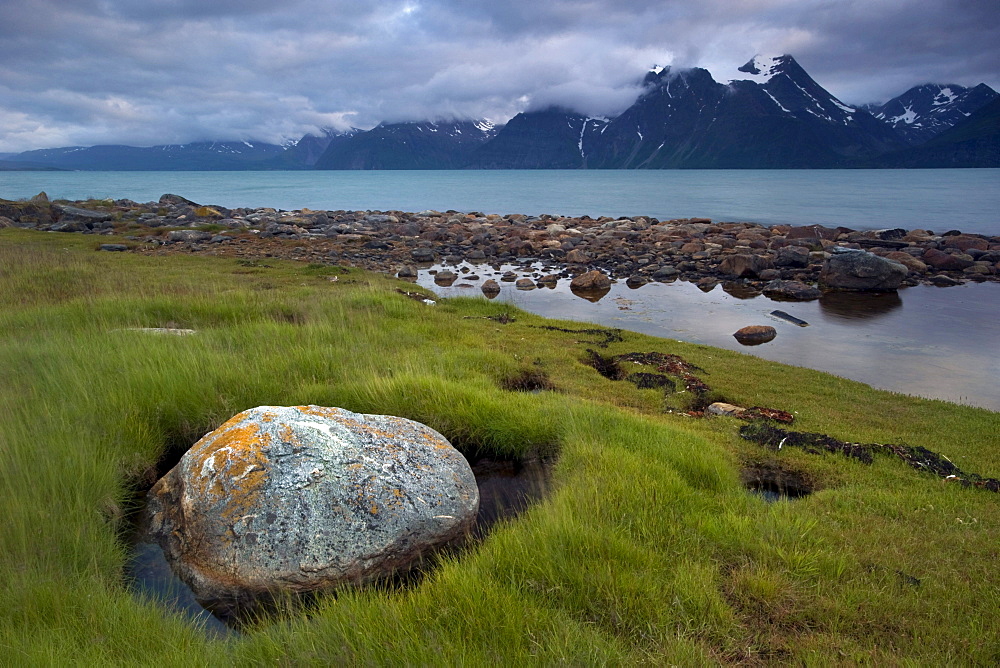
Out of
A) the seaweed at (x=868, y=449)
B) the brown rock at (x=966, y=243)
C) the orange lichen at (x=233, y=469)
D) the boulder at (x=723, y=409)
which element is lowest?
the boulder at (x=723, y=409)

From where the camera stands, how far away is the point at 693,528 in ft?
14.8

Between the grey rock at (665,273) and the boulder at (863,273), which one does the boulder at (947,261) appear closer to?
the boulder at (863,273)

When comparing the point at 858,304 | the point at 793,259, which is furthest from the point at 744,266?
the point at 858,304

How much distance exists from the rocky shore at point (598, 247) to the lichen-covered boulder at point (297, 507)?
21191 mm

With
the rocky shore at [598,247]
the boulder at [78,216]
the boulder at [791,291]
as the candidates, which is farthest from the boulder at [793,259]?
the boulder at [78,216]

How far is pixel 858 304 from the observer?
822 inches

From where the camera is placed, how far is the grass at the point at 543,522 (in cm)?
332

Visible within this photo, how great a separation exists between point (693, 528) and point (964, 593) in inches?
74.6

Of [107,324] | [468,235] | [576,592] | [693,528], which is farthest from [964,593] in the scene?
[468,235]

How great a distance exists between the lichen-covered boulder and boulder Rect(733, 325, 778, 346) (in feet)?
42.7

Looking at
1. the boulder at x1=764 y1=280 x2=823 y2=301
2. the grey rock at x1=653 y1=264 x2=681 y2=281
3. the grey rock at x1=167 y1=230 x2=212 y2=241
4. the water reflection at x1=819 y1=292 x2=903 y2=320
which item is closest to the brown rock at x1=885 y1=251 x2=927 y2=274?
the water reflection at x1=819 y1=292 x2=903 y2=320

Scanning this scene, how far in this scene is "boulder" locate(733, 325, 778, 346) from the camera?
52.0ft

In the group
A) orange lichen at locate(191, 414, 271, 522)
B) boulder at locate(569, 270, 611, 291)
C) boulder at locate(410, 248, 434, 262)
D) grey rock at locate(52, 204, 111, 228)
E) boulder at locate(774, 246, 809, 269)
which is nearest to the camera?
orange lichen at locate(191, 414, 271, 522)

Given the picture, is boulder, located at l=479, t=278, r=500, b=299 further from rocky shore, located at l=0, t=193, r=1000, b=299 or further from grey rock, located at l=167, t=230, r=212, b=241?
grey rock, located at l=167, t=230, r=212, b=241
